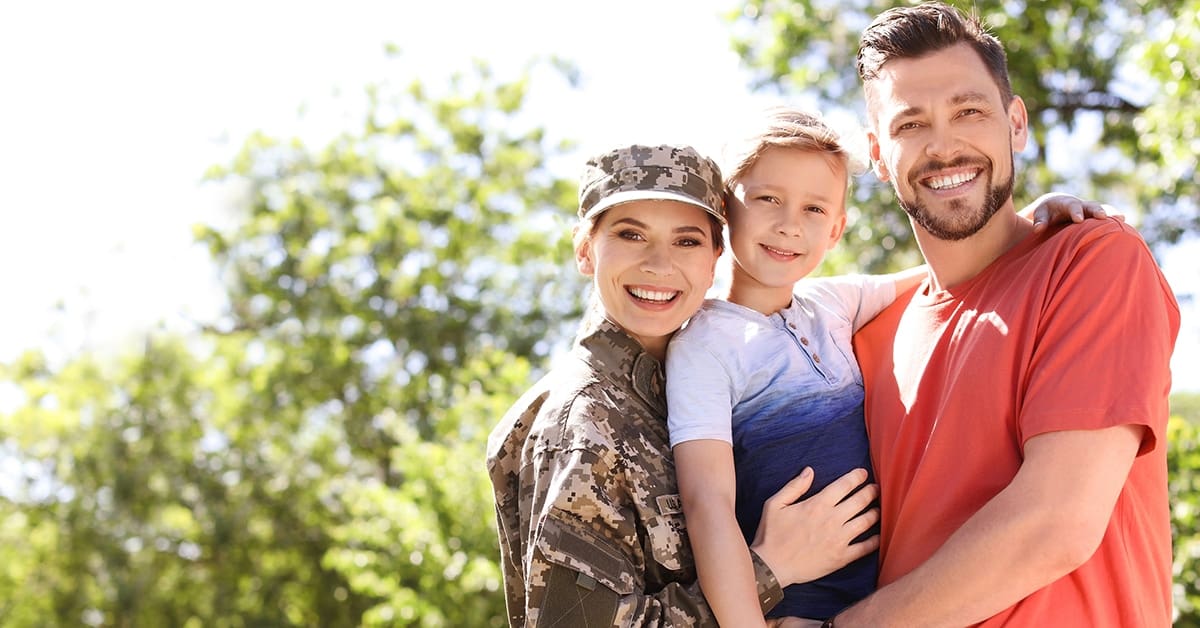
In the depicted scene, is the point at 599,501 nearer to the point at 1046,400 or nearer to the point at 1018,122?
the point at 1046,400

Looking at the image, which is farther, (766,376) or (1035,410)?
(766,376)

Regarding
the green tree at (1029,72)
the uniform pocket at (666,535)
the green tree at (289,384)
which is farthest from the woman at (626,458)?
the green tree at (289,384)

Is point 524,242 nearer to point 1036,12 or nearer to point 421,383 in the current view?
point 421,383

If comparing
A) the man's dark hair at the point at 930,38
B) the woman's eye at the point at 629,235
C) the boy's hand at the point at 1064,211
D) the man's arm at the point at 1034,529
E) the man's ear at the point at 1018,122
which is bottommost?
the man's arm at the point at 1034,529

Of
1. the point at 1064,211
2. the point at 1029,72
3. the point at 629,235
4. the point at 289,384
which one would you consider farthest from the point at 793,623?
the point at 289,384

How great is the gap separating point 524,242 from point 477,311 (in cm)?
188

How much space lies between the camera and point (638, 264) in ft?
9.82

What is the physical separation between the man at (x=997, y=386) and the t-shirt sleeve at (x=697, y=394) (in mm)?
378

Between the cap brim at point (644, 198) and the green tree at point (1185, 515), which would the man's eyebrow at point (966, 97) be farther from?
the green tree at point (1185, 515)

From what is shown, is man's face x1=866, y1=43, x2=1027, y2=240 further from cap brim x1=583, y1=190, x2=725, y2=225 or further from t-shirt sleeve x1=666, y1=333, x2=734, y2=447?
t-shirt sleeve x1=666, y1=333, x2=734, y2=447

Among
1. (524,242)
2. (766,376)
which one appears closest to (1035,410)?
(766,376)

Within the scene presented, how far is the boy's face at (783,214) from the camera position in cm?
307

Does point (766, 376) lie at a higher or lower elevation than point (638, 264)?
lower

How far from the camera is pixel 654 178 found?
299 centimetres
